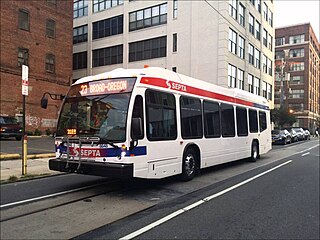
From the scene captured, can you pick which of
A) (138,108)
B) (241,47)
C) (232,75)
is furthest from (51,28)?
(138,108)

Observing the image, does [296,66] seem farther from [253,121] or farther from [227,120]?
[227,120]

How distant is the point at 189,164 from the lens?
927cm

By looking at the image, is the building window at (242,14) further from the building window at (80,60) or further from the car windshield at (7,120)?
the car windshield at (7,120)

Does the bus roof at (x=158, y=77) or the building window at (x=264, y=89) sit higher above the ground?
the building window at (x=264, y=89)

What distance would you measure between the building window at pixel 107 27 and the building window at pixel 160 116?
32246mm

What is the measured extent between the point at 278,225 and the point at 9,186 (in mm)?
6460

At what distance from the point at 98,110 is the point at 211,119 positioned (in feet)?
14.1

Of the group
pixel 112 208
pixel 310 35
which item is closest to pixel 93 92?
pixel 112 208

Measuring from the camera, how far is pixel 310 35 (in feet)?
Result: 263

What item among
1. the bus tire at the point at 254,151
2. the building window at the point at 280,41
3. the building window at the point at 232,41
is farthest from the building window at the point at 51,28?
the building window at the point at 280,41

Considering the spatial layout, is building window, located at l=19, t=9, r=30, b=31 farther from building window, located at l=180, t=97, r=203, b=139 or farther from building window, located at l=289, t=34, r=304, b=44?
building window, located at l=289, t=34, r=304, b=44

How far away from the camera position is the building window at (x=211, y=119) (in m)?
10.2

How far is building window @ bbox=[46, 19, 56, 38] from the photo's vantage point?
3247 cm

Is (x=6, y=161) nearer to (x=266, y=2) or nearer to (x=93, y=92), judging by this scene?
(x=93, y=92)
